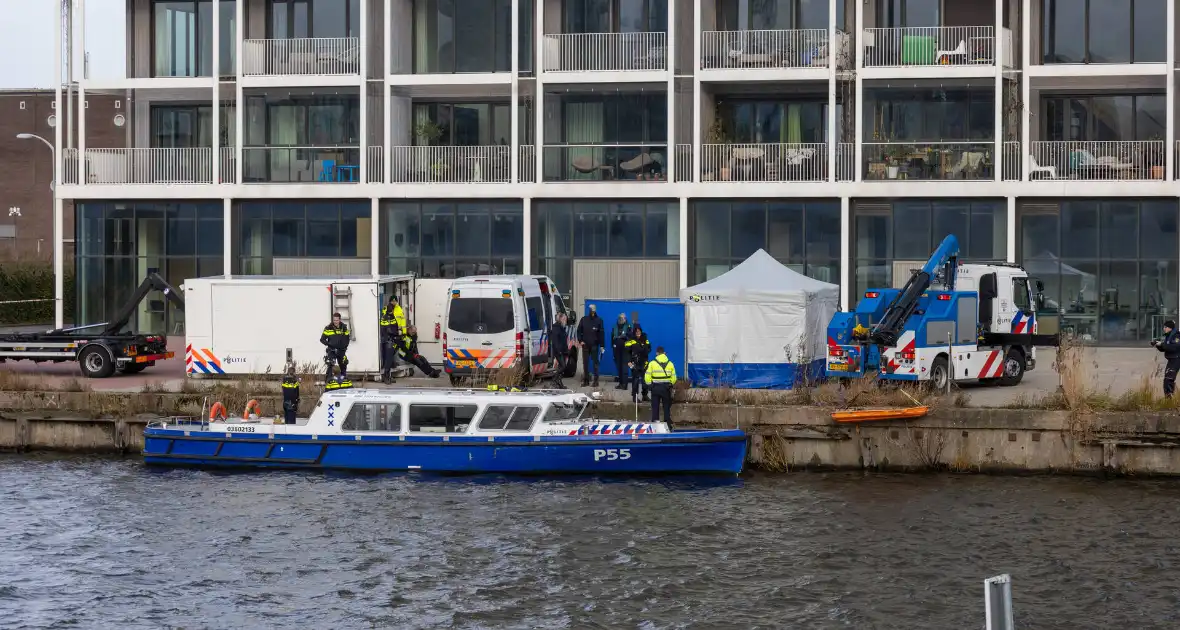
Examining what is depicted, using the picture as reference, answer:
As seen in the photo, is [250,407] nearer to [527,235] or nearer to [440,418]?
[440,418]

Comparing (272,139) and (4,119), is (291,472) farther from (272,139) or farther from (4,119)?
(4,119)

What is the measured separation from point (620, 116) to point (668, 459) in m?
19.3

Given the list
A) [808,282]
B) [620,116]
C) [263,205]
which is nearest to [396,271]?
[263,205]

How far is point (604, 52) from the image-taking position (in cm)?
4559

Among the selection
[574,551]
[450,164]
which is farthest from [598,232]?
[574,551]

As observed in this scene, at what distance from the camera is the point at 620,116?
46.1m

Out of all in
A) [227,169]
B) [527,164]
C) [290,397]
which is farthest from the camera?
[227,169]

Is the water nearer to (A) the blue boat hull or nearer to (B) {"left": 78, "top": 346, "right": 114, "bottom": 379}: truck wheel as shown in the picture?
(A) the blue boat hull

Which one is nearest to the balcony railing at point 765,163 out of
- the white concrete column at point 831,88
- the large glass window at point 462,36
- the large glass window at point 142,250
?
the white concrete column at point 831,88

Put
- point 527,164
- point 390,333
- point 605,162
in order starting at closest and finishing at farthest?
point 390,333 < point 605,162 < point 527,164

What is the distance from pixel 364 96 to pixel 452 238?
15.3 ft

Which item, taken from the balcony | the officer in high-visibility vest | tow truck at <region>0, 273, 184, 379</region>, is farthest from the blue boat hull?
the balcony

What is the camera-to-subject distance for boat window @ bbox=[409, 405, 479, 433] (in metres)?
29.1

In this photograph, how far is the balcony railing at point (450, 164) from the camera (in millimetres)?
45875
